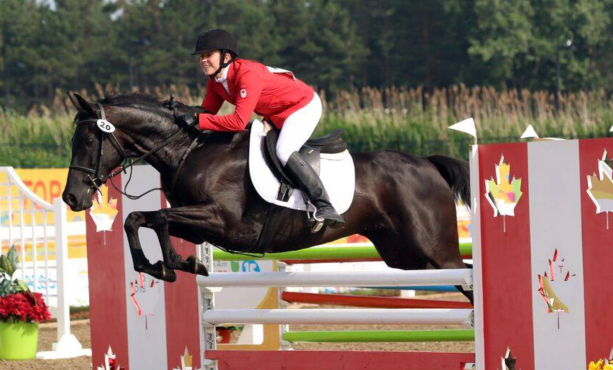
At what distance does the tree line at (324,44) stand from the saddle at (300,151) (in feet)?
103

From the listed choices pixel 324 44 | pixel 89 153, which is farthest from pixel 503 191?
pixel 324 44

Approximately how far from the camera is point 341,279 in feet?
15.1

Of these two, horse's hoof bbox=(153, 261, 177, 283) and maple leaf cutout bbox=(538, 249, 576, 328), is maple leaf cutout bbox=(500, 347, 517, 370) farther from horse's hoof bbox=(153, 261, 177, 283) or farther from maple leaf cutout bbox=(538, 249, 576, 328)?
horse's hoof bbox=(153, 261, 177, 283)

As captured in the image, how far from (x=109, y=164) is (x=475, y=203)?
5.83 ft

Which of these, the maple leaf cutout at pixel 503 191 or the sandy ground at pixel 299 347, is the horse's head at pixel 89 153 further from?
the sandy ground at pixel 299 347

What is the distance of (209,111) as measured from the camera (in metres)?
5.06

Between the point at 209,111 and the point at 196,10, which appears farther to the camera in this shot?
the point at 196,10

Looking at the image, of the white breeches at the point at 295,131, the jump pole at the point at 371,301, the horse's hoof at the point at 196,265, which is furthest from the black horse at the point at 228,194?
the jump pole at the point at 371,301

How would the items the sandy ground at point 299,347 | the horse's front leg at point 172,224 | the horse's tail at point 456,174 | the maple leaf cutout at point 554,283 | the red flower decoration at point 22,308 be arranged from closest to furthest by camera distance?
1. the maple leaf cutout at point 554,283
2. the horse's front leg at point 172,224
3. the horse's tail at point 456,174
4. the sandy ground at point 299,347
5. the red flower decoration at point 22,308

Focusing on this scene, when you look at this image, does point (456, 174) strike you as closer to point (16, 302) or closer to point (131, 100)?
point (131, 100)

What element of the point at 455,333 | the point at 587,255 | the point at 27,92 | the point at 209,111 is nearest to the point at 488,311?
the point at 587,255

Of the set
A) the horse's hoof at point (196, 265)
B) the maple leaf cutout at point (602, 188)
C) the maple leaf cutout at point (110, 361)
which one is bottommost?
the maple leaf cutout at point (110, 361)

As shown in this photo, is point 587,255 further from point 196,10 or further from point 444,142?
point 196,10

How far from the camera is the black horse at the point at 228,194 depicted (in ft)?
15.4
